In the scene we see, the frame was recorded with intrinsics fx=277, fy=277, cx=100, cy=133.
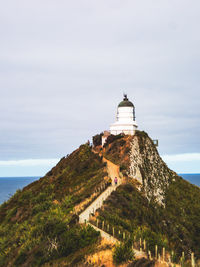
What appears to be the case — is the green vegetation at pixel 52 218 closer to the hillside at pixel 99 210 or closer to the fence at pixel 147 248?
the hillside at pixel 99 210

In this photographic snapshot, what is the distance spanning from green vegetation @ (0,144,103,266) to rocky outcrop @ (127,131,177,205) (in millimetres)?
6249

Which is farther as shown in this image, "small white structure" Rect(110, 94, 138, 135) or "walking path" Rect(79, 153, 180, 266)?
"small white structure" Rect(110, 94, 138, 135)

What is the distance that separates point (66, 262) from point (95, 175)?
2624 centimetres

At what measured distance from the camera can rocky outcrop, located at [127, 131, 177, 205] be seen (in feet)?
151

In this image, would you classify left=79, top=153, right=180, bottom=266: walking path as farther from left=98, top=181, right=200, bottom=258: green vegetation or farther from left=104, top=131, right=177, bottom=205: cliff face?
left=104, top=131, right=177, bottom=205: cliff face

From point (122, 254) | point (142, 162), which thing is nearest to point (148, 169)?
point (142, 162)

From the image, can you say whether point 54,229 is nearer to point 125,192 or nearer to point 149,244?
point 149,244

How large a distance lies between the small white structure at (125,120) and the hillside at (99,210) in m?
3.83

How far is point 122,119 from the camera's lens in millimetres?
65875

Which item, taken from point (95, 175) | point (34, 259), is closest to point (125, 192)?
point (95, 175)

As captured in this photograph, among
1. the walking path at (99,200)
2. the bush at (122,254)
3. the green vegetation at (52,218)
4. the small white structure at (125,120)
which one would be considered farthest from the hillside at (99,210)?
the small white structure at (125,120)

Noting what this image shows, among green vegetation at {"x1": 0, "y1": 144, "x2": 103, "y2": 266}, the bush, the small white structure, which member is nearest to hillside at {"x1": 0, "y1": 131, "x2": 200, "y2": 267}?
green vegetation at {"x1": 0, "y1": 144, "x2": 103, "y2": 266}

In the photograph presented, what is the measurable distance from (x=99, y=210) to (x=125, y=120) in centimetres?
4060

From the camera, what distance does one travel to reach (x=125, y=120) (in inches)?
2581
